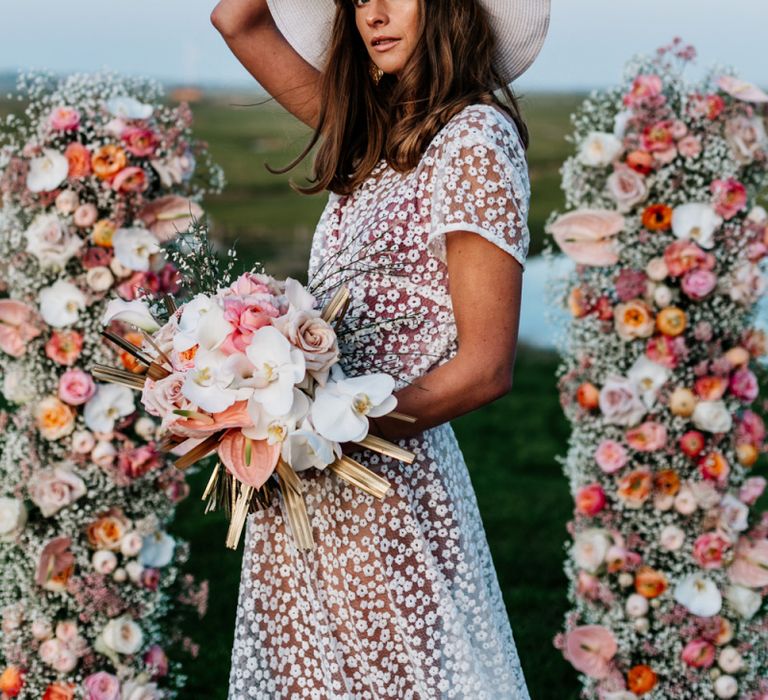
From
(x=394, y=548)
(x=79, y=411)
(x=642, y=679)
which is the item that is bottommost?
(x=642, y=679)

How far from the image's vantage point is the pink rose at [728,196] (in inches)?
144

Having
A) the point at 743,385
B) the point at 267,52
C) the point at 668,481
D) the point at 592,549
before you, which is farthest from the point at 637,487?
the point at 267,52

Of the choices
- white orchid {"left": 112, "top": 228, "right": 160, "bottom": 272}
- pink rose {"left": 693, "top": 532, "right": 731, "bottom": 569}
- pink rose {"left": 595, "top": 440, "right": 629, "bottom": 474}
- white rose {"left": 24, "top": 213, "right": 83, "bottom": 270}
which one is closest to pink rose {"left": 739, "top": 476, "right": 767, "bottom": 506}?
pink rose {"left": 693, "top": 532, "right": 731, "bottom": 569}

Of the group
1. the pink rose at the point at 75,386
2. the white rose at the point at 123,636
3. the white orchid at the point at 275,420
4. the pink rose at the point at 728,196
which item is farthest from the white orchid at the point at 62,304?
the pink rose at the point at 728,196

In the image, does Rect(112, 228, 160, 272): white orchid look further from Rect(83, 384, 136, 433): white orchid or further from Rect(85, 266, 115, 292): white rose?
Rect(83, 384, 136, 433): white orchid

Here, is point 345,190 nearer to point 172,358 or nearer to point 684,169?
point 172,358

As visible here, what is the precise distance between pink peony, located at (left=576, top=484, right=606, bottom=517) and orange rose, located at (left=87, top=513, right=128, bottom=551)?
146 cm

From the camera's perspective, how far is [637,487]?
12.3 feet

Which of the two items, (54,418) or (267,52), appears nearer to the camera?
(267,52)

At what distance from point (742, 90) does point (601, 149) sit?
47cm

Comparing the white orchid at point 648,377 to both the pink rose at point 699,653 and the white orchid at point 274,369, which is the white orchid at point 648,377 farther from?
the white orchid at point 274,369

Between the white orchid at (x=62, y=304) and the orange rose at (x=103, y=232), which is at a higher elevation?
the orange rose at (x=103, y=232)

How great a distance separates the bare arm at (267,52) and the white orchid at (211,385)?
3.44 ft

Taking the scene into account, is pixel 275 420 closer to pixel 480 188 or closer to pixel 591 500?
pixel 480 188
